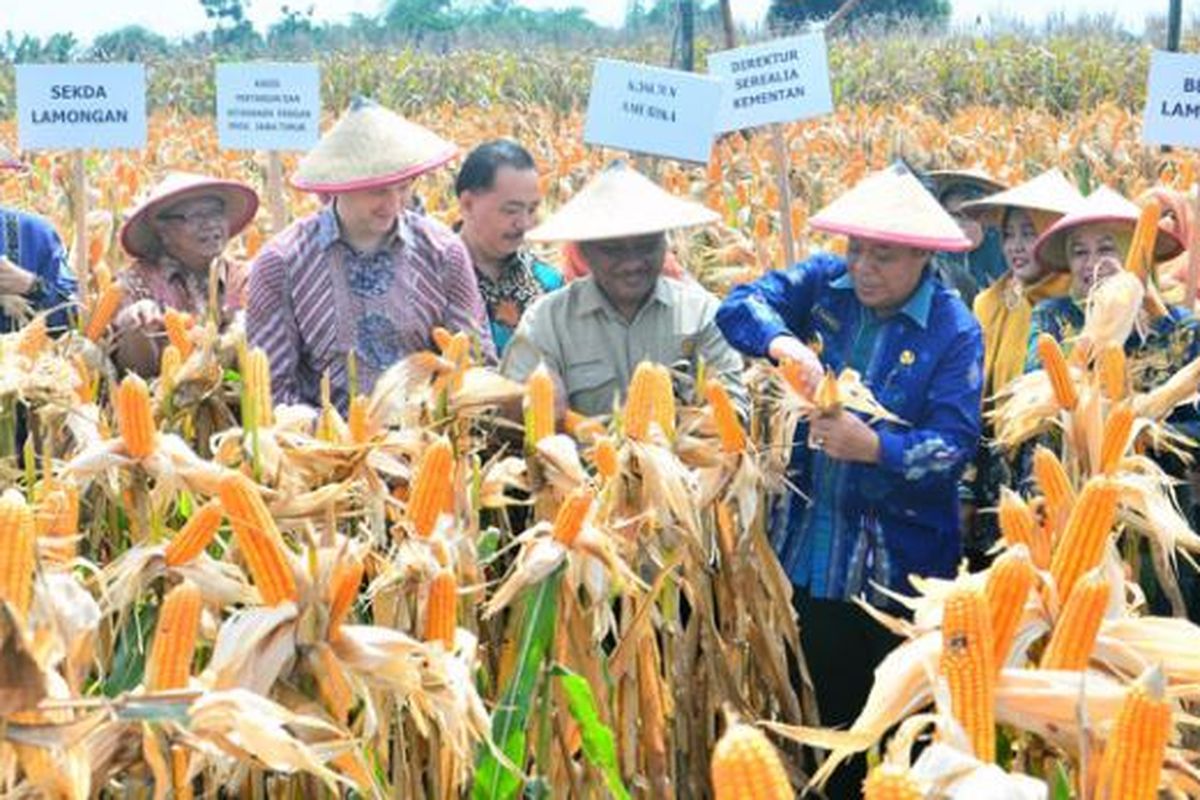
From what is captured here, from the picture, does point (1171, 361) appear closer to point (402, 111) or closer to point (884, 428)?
point (884, 428)

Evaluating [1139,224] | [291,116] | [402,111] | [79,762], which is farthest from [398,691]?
[402,111]

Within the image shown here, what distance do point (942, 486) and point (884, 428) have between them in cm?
19

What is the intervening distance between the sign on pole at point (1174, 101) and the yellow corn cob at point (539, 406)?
2.40 meters

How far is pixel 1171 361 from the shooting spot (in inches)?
177

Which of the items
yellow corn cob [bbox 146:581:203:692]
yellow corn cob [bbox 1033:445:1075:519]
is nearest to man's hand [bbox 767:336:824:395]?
yellow corn cob [bbox 1033:445:1075:519]

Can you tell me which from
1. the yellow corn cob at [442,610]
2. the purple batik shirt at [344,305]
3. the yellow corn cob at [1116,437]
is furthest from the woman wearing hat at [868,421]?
the yellow corn cob at [442,610]

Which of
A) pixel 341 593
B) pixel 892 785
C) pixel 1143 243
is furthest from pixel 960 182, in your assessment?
pixel 892 785

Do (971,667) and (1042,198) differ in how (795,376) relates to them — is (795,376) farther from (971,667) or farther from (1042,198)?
(971,667)

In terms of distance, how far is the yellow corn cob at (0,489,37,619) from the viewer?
212cm

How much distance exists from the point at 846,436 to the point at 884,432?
128 millimetres

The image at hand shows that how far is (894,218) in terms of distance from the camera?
427cm

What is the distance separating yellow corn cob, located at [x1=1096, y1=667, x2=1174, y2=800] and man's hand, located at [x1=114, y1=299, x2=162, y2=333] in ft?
12.4

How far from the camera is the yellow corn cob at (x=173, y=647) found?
222cm

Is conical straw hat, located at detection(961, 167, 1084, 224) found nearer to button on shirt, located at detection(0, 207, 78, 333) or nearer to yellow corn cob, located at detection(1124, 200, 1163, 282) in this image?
yellow corn cob, located at detection(1124, 200, 1163, 282)
